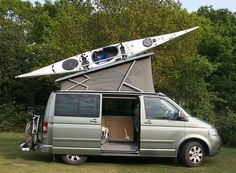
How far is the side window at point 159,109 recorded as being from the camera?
39.3ft

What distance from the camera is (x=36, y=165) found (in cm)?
1181

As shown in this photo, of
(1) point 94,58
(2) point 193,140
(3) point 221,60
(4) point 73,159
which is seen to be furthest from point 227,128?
(3) point 221,60

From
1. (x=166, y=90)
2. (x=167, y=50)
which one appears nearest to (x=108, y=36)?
(x=167, y=50)

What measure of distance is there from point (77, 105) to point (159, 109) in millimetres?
2035

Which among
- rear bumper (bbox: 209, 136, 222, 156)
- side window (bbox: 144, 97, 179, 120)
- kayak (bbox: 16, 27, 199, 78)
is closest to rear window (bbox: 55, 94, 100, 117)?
side window (bbox: 144, 97, 179, 120)

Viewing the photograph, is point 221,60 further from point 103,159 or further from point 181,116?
point 181,116

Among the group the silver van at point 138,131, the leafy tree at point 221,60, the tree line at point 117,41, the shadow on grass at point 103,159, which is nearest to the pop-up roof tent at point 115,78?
the silver van at point 138,131

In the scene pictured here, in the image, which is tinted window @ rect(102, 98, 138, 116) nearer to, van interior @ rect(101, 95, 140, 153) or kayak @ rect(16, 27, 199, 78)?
van interior @ rect(101, 95, 140, 153)

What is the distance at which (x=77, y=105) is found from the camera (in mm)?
11938

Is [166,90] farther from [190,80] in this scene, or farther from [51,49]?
[51,49]

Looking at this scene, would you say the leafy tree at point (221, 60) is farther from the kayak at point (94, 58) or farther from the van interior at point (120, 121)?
the van interior at point (120, 121)

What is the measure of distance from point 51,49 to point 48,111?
1097 cm

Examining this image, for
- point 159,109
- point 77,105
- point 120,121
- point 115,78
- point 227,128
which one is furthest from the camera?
point 227,128

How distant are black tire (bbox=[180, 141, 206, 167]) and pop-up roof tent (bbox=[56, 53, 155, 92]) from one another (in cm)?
179
